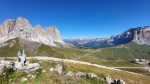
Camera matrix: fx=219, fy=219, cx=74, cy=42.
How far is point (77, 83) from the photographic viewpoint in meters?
33.3

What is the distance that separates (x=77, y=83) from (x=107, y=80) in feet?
35.9

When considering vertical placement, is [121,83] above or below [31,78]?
below

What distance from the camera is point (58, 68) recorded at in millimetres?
43625

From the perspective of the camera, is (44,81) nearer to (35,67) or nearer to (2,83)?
(35,67)

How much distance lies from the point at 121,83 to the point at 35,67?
53.7ft

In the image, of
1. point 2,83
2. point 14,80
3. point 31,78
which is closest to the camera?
point 2,83

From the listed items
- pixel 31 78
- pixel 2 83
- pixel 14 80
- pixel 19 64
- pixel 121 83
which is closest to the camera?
pixel 2 83

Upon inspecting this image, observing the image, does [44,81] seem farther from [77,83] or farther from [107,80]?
[107,80]

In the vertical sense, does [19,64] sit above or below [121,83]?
above

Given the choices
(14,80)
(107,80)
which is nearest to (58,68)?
(107,80)

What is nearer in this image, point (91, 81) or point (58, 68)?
point (91, 81)

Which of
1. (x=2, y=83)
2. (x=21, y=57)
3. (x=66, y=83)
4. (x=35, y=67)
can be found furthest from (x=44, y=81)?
(x=21, y=57)

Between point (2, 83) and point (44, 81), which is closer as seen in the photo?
point (2, 83)

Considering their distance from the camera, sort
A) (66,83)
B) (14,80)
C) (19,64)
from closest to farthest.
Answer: (14,80), (66,83), (19,64)
